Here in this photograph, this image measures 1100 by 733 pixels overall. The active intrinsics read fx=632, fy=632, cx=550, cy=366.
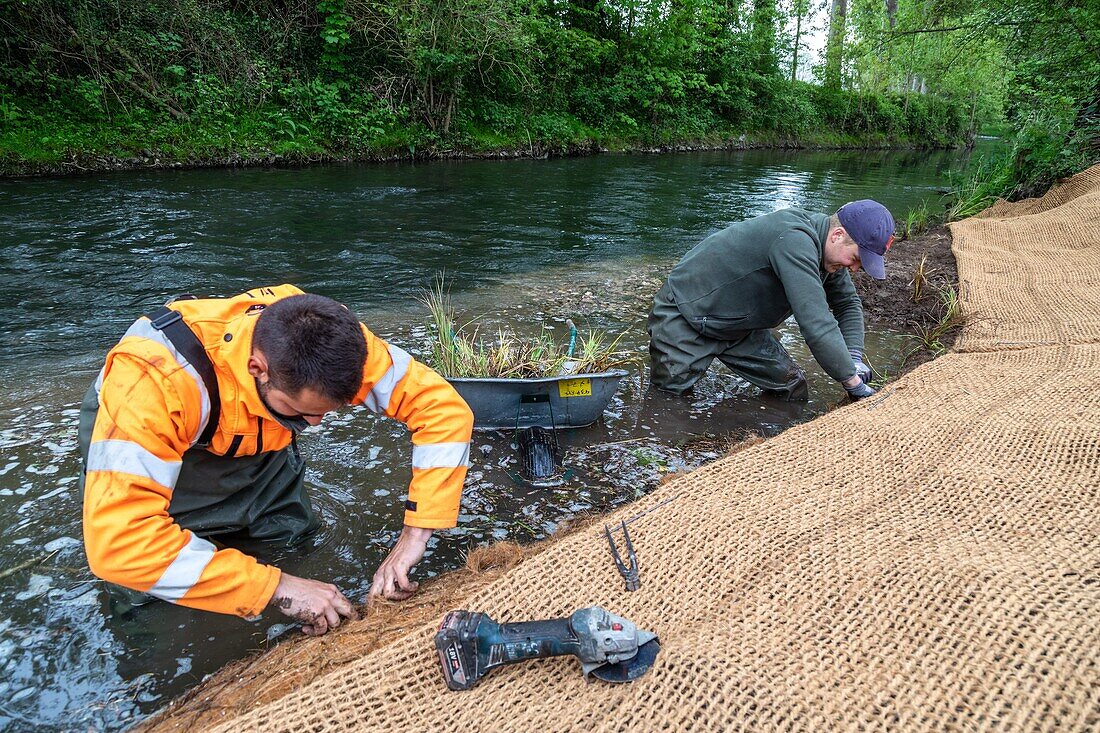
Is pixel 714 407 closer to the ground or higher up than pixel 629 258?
closer to the ground

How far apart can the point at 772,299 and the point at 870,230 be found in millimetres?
686

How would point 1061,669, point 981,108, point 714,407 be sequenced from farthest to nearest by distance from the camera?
point 981,108, point 714,407, point 1061,669

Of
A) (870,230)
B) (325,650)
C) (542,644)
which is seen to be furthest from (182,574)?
(870,230)

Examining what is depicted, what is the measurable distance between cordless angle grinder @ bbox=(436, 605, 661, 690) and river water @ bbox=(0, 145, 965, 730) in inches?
42.8

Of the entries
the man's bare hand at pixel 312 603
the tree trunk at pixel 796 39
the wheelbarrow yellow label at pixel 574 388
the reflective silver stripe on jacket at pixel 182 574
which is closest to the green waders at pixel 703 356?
the wheelbarrow yellow label at pixel 574 388

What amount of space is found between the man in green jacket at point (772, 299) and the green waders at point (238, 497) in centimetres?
246

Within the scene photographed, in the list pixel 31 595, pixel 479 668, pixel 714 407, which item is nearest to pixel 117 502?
pixel 479 668

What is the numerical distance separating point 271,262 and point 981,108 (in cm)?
3864

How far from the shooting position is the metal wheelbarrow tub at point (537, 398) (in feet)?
11.0

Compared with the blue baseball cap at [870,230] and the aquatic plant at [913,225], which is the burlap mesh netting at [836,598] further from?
the aquatic plant at [913,225]

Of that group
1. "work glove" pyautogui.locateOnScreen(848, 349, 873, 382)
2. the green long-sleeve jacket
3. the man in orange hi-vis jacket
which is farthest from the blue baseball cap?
the man in orange hi-vis jacket

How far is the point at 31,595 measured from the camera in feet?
7.75

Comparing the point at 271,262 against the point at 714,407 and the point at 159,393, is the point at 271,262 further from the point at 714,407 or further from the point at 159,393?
the point at 159,393

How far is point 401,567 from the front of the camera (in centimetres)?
214
